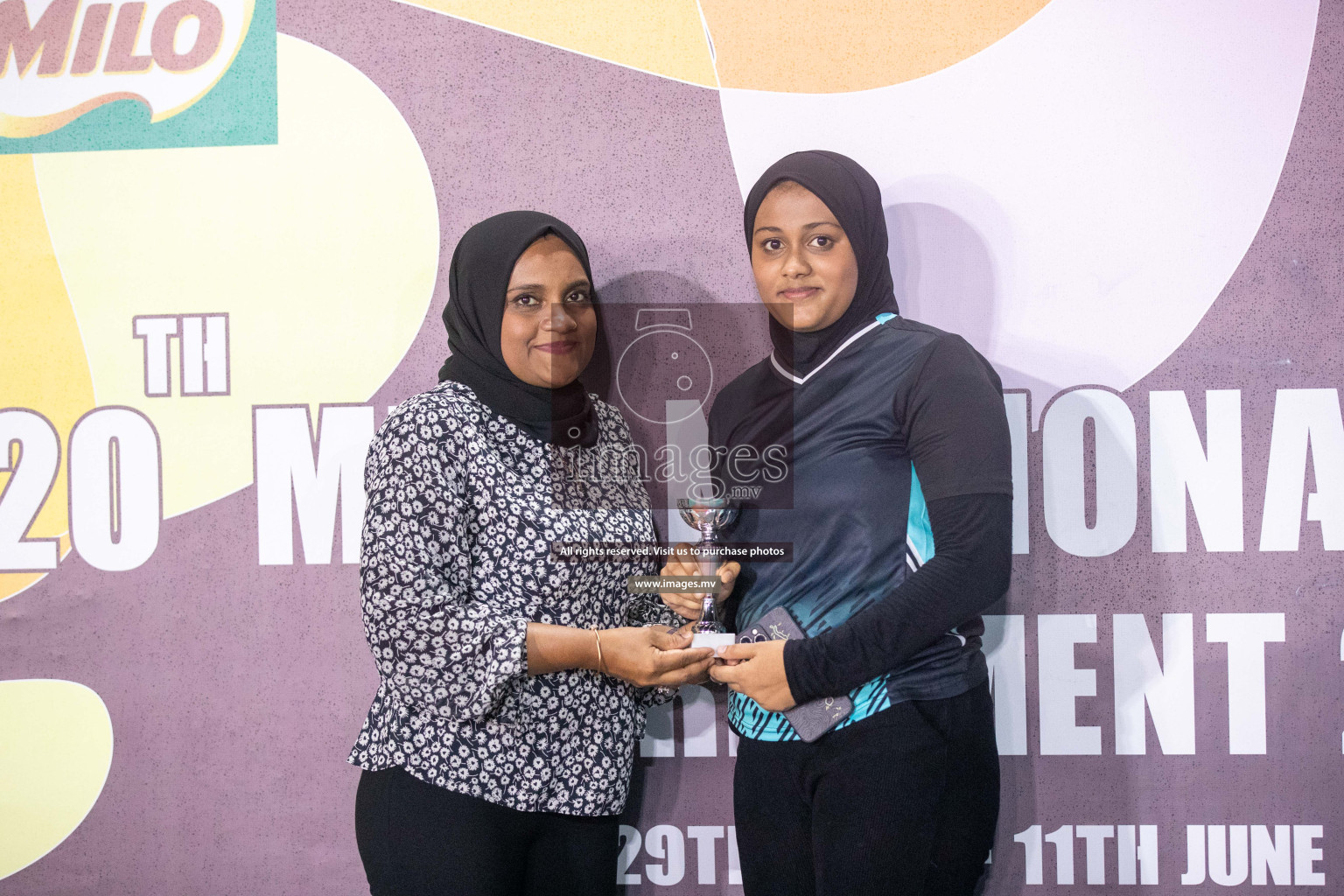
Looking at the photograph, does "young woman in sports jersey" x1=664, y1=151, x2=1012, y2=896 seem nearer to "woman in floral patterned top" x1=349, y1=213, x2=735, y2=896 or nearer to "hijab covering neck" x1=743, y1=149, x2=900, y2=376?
"hijab covering neck" x1=743, y1=149, x2=900, y2=376

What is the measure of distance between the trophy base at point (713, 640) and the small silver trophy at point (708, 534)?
0.04ft

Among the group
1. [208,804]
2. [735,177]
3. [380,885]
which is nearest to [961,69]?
[735,177]

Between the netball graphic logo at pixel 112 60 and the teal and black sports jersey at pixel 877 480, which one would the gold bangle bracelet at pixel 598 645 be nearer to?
the teal and black sports jersey at pixel 877 480

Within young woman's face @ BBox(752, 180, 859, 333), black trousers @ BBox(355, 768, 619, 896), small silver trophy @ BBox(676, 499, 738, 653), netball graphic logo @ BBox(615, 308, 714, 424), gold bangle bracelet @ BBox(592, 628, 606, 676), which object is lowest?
black trousers @ BBox(355, 768, 619, 896)

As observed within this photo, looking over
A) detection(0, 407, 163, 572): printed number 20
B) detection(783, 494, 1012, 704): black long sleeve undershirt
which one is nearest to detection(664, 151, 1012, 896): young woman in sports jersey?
detection(783, 494, 1012, 704): black long sleeve undershirt

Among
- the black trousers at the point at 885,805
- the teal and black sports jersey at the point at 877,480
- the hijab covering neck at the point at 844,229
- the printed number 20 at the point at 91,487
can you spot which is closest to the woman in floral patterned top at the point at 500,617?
the teal and black sports jersey at the point at 877,480

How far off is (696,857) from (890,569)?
3.24ft

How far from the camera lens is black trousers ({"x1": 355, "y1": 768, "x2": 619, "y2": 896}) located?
5.01ft

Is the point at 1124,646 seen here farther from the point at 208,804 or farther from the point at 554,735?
the point at 208,804

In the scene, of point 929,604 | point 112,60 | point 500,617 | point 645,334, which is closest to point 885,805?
point 929,604

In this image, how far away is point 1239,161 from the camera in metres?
1.99

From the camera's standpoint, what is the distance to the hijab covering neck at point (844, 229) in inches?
61.8

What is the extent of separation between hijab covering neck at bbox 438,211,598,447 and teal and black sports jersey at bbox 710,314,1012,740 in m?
0.40

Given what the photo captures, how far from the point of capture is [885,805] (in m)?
1.44
